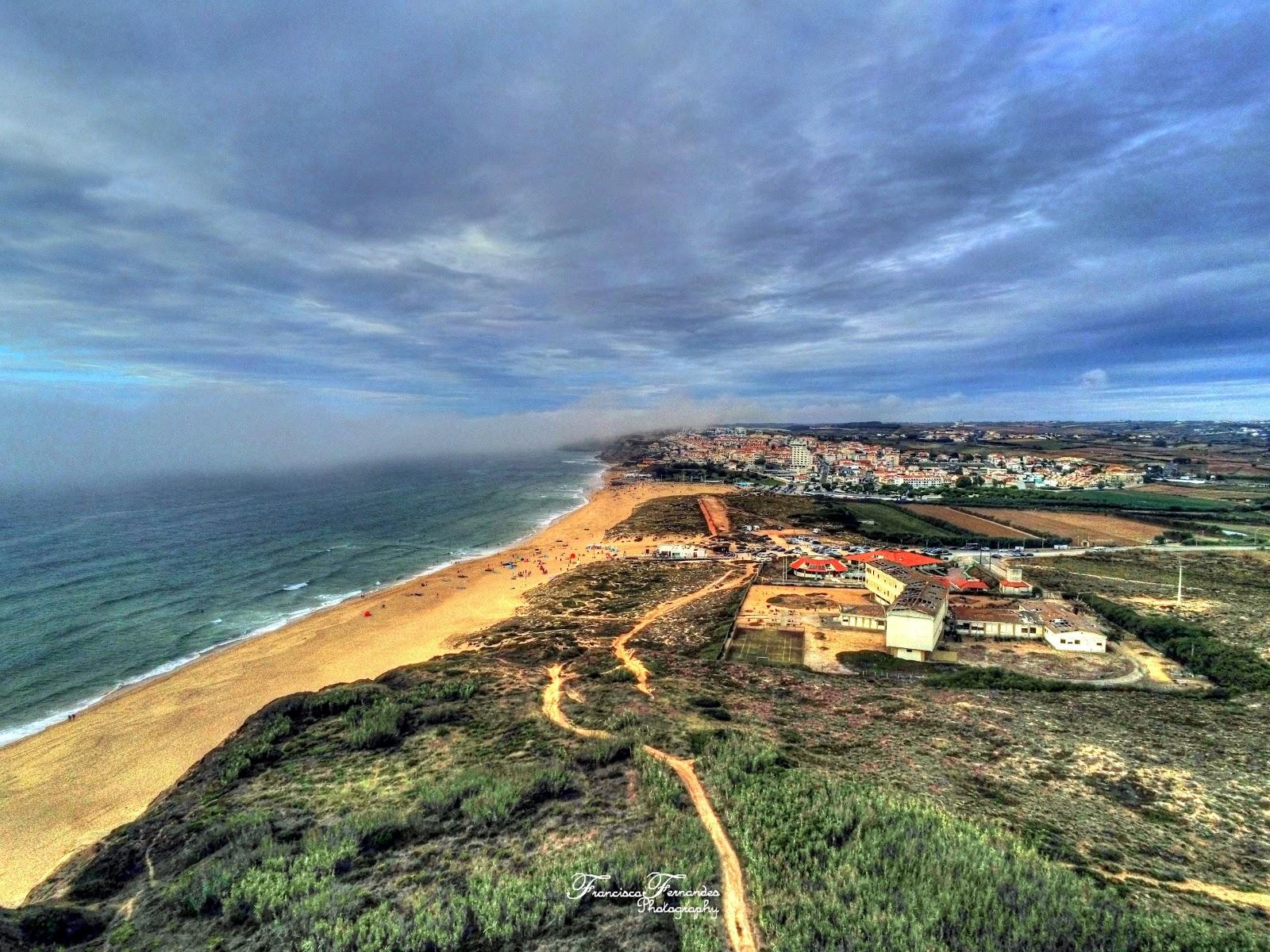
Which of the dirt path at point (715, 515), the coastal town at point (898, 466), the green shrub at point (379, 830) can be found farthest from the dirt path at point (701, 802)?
the coastal town at point (898, 466)

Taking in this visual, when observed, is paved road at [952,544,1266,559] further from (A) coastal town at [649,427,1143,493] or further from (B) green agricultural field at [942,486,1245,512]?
(A) coastal town at [649,427,1143,493]

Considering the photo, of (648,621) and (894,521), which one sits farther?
(894,521)

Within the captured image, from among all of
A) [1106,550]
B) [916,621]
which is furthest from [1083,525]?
[916,621]

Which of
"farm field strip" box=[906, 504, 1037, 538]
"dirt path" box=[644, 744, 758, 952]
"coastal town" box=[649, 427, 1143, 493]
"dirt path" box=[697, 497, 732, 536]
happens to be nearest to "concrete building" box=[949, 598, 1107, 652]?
"dirt path" box=[644, 744, 758, 952]

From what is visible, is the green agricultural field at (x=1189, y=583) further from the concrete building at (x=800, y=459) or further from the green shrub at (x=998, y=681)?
the concrete building at (x=800, y=459)

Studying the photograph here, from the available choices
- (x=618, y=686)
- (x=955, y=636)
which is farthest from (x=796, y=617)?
(x=618, y=686)

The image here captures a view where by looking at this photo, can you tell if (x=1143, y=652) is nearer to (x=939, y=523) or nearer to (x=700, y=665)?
(x=700, y=665)

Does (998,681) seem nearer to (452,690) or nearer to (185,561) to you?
(452,690)
